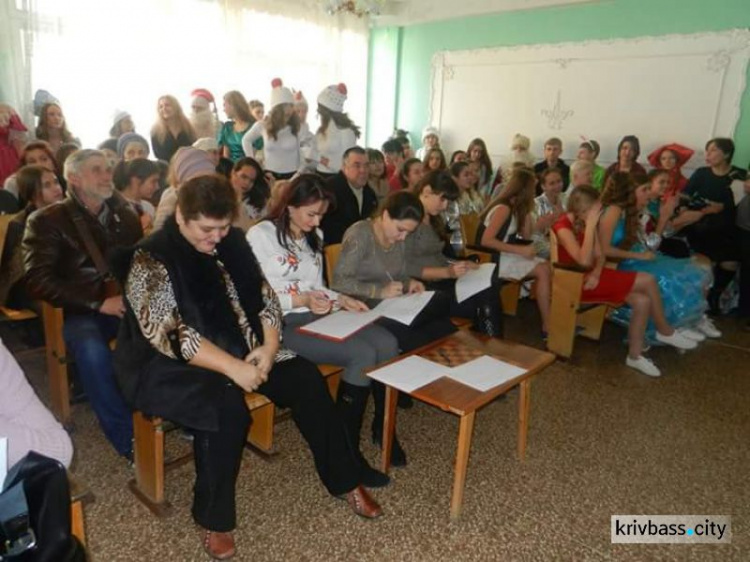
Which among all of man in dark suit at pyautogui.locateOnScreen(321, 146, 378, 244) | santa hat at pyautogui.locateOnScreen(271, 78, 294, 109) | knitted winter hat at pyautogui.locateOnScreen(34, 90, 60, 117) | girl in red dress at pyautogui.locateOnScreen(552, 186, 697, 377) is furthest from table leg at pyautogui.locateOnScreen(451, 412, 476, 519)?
knitted winter hat at pyautogui.locateOnScreen(34, 90, 60, 117)

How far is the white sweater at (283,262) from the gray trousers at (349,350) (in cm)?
17

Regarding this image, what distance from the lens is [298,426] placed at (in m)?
1.89

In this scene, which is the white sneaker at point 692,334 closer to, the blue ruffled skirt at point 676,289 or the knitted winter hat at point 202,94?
the blue ruffled skirt at point 676,289

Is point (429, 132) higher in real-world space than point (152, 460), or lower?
higher

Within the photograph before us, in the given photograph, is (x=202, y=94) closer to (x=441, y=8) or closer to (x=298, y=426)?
(x=441, y=8)

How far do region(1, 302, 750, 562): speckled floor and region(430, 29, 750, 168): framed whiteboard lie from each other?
325cm

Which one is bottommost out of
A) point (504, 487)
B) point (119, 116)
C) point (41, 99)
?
point (504, 487)

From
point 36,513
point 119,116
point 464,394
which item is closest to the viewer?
point 36,513

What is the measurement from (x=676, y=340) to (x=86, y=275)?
3341mm

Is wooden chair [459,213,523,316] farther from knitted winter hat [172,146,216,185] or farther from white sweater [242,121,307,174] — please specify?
knitted winter hat [172,146,216,185]

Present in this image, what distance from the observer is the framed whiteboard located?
5.08 meters

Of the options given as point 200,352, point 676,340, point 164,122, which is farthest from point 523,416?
point 164,122

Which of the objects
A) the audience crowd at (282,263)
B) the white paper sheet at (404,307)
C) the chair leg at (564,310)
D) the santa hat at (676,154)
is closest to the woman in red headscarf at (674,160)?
the santa hat at (676,154)

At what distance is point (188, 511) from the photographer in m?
1.92
